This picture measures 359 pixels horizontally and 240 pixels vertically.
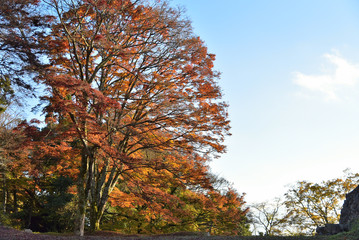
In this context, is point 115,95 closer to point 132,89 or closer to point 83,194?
point 132,89

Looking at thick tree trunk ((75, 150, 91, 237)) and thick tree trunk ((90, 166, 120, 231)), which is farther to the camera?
thick tree trunk ((90, 166, 120, 231))

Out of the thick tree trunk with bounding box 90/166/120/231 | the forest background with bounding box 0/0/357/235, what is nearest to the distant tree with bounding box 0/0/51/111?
the forest background with bounding box 0/0/357/235

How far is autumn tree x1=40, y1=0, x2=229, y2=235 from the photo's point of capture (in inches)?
416

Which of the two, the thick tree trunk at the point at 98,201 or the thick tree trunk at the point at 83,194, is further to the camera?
the thick tree trunk at the point at 98,201

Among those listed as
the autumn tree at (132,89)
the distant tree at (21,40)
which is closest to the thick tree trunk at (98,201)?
the autumn tree at (132,89)

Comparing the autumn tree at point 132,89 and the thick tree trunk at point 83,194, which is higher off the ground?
the autumn tree at point 132,89

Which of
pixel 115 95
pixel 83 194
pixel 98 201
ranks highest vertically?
pixel 115 95

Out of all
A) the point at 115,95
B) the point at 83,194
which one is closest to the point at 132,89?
the point at 115,95

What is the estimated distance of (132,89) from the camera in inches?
499

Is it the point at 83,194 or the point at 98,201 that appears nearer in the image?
the point at 83,194

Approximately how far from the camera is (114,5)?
414 inches

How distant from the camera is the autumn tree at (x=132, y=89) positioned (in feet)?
34.7

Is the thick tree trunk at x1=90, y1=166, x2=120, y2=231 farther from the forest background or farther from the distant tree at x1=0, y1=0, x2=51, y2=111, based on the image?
the distant tree at x1=0, y1=0, x2=51, y2=111

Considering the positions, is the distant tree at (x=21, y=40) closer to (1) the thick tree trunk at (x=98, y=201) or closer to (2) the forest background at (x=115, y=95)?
(2) the forest background at (x=115, y=95)
